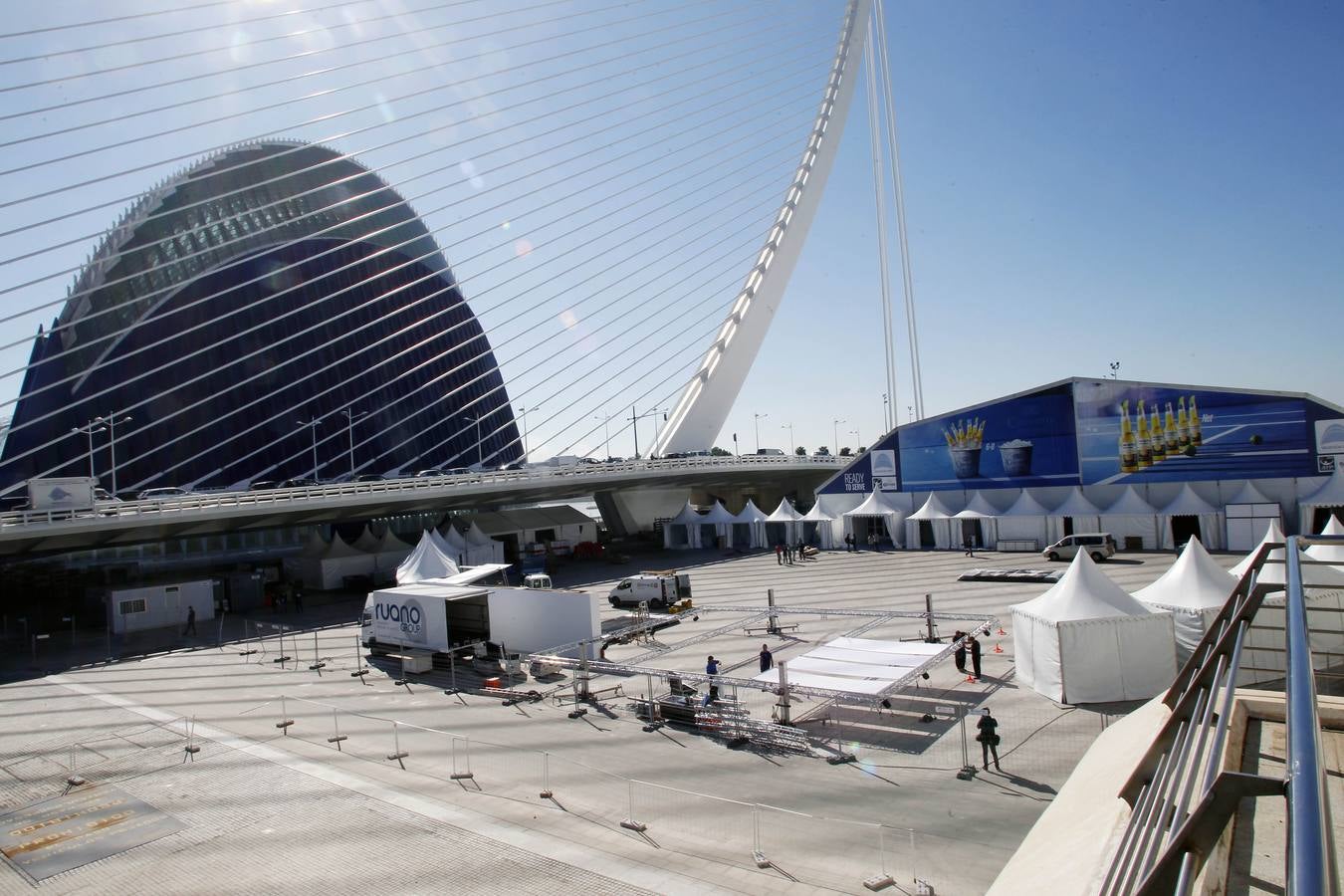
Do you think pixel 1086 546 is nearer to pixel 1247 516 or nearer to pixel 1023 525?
pixel 1023 525

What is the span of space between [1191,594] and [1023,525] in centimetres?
2151

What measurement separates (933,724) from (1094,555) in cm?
2164

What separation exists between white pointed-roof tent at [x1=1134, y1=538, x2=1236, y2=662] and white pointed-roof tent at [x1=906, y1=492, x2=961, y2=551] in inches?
859

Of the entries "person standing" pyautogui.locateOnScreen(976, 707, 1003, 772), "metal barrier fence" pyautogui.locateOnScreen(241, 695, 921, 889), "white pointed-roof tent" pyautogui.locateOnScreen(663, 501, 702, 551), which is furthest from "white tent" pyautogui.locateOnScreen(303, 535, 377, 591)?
"person standing" pyautogui.locateOnScreen(976, 707, 1003, 772)

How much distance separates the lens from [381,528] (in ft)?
169

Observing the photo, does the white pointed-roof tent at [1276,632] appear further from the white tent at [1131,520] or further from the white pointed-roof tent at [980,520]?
the white pointed-roof tent at [980,520]

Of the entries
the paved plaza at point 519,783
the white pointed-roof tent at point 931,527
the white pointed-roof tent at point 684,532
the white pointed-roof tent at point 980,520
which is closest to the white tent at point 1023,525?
the white pointed-roof tent at point 980,520

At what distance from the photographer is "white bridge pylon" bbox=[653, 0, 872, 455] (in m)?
43.0

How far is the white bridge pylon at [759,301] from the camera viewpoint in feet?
141

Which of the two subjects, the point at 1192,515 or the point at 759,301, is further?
the point at 759,301

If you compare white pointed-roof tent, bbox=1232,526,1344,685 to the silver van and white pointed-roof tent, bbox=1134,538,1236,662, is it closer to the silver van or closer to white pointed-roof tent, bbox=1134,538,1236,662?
white pointed-roof tent, bbox=1134,538,1236,662

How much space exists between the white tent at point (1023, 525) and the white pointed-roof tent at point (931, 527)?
2.26 meters

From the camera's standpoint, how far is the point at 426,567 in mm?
24422

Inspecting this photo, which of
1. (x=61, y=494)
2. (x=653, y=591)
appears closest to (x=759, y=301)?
(x=653, y=591)
